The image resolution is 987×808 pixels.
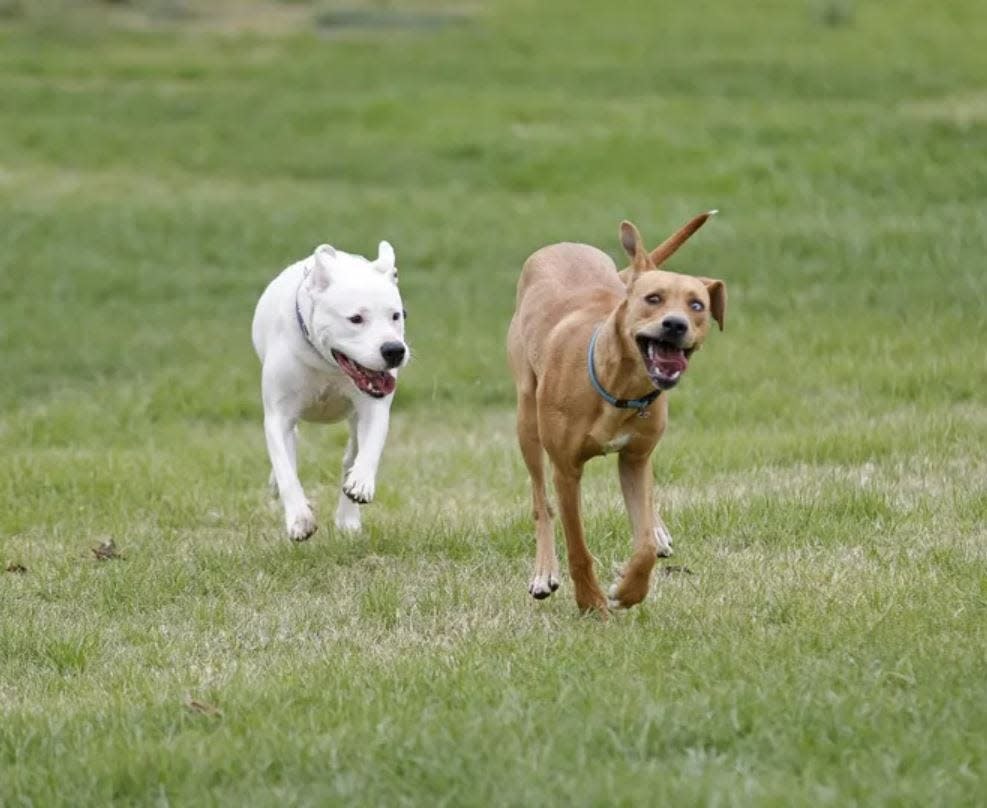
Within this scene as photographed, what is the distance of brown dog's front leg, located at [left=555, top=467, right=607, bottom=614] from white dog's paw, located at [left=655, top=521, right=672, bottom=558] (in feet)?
1.97

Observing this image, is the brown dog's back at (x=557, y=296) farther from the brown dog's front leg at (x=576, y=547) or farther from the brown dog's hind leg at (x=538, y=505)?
the brown dog's front leg at (x=576, y=547)

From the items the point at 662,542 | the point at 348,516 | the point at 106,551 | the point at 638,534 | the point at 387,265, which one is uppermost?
the point at 387,265

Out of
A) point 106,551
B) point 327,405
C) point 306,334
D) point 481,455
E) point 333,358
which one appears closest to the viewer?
point 333,358

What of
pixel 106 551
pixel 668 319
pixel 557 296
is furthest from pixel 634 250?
pixel 106 551

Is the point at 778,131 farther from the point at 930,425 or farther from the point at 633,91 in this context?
the point at 930,425

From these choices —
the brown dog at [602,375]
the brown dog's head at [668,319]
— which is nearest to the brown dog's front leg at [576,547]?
the brown dog at [602,375]

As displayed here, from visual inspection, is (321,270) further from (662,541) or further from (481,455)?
(481,455)

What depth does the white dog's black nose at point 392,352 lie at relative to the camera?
25.5ft

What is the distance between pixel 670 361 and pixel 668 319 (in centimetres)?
16

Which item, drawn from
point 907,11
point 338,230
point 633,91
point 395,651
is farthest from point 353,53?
point 395,651

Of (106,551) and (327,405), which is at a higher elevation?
(327,405)

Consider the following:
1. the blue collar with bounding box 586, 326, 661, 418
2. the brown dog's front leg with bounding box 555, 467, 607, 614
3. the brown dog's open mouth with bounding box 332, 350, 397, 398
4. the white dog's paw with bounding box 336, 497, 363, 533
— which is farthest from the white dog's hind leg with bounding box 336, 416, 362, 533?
the blue collar with bounding box 586, 326, 661, 418

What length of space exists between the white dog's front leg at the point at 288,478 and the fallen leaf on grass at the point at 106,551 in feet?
2.56

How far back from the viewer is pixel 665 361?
626 cm
